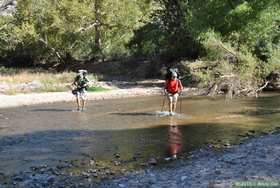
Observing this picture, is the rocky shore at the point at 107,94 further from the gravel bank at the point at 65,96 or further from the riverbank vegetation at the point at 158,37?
the riverbank vegetation at the point at 158,37

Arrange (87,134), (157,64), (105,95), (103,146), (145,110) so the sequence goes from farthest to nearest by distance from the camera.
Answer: (157,64)
(105,95)
(145,110)
(87,134)
(103,146)

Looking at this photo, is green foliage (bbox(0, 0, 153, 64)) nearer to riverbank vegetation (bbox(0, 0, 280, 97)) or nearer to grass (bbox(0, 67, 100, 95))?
riverbank vegetation (bbox(0, 0, 280, 97))

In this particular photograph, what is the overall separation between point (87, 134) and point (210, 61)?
17195 mm

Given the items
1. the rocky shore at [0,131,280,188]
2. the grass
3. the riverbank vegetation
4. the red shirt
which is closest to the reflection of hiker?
the rocky shore at [0,131,280,188]

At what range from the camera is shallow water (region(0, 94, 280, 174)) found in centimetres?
1895

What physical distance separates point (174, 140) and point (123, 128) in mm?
3935

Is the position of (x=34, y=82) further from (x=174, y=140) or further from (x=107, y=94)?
(x=174, y=140)

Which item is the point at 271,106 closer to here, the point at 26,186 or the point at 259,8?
the point at 259,8

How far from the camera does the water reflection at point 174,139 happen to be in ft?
61.5

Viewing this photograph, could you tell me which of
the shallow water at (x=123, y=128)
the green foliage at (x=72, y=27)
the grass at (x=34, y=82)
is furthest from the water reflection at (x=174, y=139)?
the green foliage at (x=72, y=27)

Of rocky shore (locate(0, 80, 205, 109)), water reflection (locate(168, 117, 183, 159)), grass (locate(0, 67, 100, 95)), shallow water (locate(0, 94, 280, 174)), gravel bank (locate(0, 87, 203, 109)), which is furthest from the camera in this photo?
grass (locate(0, 67, 100, 95))

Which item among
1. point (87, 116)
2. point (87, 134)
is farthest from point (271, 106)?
point (87, 134)

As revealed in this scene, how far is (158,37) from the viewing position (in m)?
53.3

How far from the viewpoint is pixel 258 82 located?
37.9 metres
